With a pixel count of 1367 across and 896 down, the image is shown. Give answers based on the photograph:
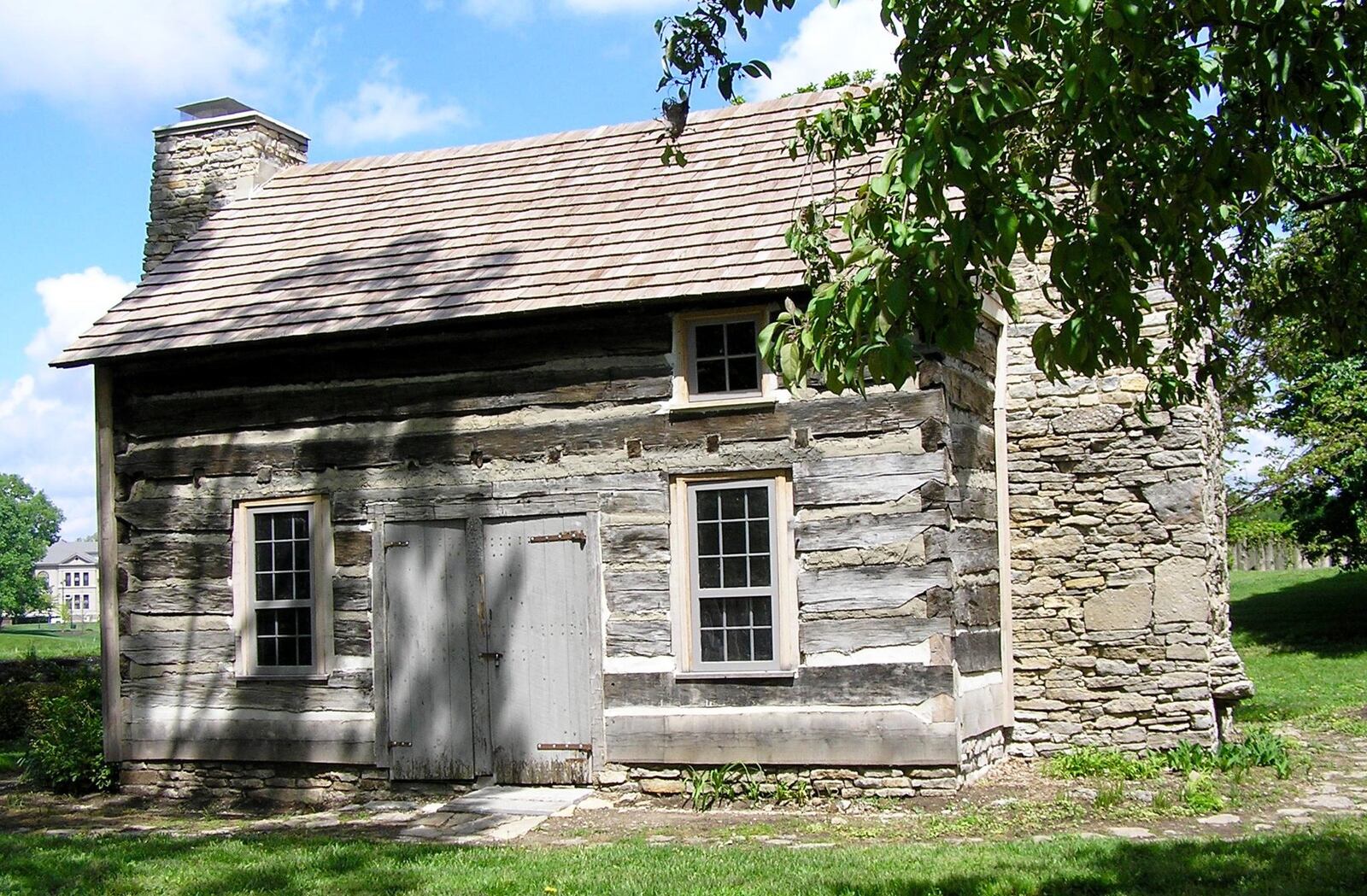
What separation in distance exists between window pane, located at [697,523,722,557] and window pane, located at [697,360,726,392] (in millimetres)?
1135

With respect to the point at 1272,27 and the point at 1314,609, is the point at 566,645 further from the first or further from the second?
the point at 1314,609

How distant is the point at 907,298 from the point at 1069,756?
7.79 meters

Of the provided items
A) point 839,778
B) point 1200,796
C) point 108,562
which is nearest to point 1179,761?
point 1200,796

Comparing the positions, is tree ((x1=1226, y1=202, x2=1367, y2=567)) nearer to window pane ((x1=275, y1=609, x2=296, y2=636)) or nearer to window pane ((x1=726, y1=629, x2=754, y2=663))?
window pane ((x1=726, y1=629, x2=754, y2=663))

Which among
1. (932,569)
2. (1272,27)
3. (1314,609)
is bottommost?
(1314,609)

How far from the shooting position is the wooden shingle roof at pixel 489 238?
11.9 metres

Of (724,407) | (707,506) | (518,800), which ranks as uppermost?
(724,407)

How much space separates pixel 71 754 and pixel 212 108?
313 inches

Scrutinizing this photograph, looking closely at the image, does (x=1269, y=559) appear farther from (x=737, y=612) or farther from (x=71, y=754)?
(x=71, y=754)

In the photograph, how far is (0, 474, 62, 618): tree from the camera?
105188 millimetres

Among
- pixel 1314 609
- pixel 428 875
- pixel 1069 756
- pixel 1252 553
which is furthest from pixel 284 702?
pixel 1252 553

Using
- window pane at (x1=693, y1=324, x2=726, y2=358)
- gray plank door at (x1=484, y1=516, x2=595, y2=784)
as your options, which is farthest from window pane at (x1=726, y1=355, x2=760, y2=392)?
gray plank door at (x1=484, y1=516, x2=595, y2=784)

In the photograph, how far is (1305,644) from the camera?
25203mm

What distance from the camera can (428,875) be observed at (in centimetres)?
Result: 825
